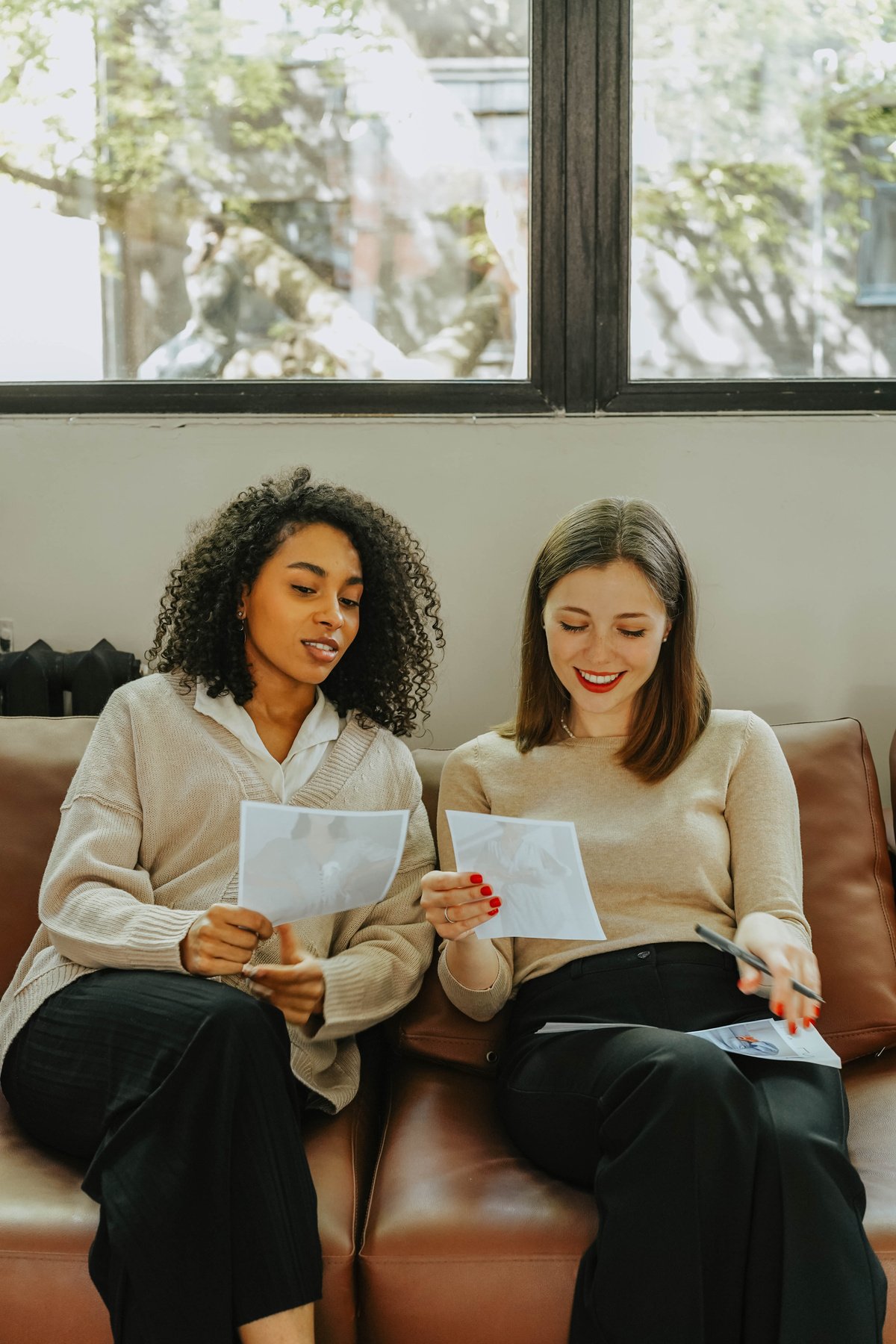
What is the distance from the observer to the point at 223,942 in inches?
55.1

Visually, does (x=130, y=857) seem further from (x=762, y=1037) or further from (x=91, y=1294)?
(x=762, y=1037)

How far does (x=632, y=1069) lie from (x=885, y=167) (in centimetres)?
186

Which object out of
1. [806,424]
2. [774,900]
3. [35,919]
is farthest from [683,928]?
[806,424]

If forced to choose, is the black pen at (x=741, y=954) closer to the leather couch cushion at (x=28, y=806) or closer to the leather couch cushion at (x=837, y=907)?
the leather couch cushion at (x=837, y=907)

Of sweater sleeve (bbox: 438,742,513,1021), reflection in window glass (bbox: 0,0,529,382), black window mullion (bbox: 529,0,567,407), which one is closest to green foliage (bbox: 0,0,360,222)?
reflection in window glass (bbox: 0,0,529,382)

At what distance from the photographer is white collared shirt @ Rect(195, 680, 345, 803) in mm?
1661

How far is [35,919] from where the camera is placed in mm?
1721

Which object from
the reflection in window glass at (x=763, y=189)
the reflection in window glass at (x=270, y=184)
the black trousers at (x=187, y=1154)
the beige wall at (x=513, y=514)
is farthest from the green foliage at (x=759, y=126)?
the black trousers at (x=187, y=1154)

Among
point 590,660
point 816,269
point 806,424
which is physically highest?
point 816,269

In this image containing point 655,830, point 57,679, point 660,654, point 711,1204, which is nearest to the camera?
point 711,1204

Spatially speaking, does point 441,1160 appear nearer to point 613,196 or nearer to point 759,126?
point 613,196

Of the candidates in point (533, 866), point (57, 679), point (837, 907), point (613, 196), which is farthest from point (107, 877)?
point (613, 196)

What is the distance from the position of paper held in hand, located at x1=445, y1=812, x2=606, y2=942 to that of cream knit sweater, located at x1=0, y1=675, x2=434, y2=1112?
0.28 m

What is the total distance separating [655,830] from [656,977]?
0.20 meters
